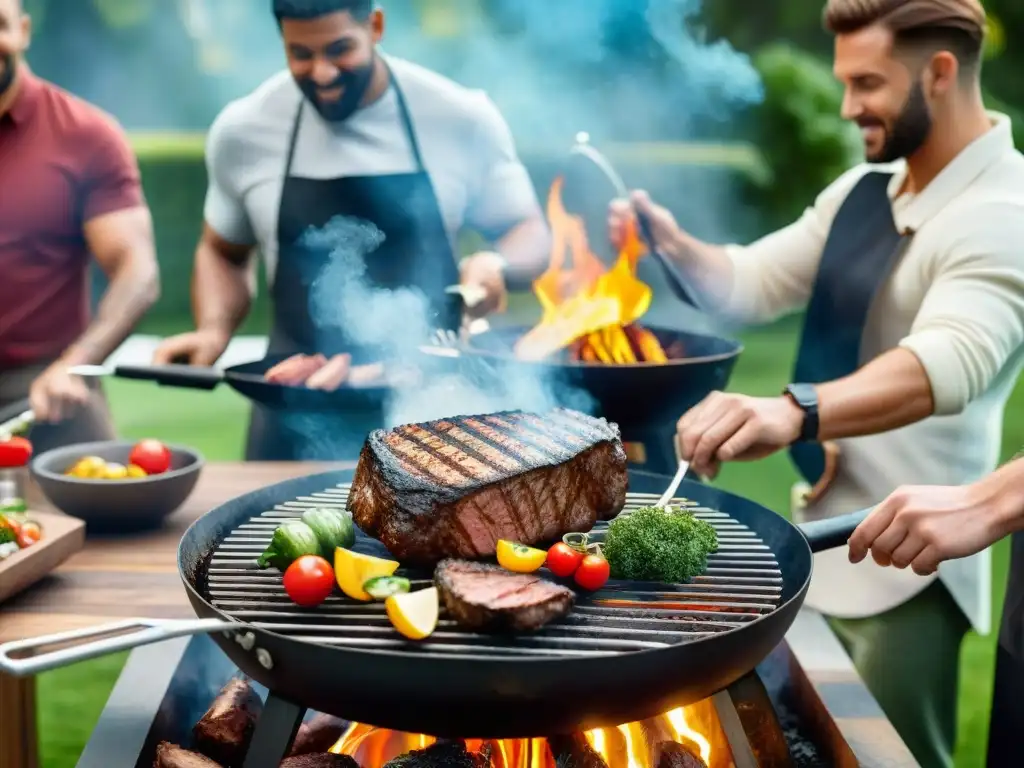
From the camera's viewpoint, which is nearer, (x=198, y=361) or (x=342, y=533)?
(x=342, y=533)

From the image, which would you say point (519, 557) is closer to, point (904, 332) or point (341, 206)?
point (904, 332)

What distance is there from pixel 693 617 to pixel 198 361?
2.81 meters

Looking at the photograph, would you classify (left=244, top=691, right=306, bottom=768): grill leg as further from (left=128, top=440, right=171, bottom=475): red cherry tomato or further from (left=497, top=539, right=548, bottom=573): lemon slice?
(left=128, top=440, right=171, bottom=475): red cherry tomato

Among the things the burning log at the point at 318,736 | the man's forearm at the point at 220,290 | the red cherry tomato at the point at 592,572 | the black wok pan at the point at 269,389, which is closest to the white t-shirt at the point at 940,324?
the red cherry tomato at the point at 592,572

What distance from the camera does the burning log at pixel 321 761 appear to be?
2.32 m

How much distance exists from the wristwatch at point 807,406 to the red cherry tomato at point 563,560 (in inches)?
42.4

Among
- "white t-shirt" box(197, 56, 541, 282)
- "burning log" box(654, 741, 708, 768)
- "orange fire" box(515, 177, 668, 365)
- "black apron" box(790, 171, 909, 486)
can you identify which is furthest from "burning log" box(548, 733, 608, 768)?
"white t-shirt" box(197, 56, 541, 282)

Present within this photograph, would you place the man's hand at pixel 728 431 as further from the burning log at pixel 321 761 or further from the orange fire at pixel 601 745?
the burning log at pixel 321 761

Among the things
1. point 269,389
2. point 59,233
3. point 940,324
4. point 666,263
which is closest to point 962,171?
point 940,324

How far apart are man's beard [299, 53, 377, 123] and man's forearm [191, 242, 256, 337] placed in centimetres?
104

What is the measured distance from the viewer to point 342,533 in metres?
2.53

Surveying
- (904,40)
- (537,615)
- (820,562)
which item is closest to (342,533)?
(537,615)

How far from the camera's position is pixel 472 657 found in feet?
6.07

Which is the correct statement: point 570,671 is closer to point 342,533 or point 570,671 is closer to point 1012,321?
point 342,533
